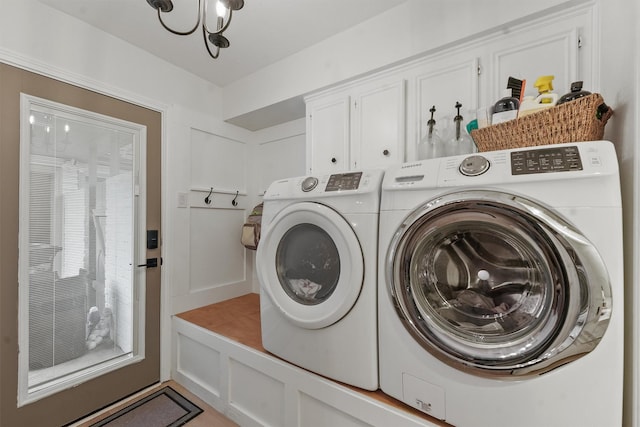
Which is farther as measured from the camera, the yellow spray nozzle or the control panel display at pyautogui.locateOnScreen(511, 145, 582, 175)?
the yellow spray nozzle

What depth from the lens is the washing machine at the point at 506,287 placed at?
772mm

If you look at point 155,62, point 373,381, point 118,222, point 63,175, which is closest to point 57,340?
point 118,222

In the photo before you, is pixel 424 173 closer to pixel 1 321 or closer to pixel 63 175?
pixel 63 175

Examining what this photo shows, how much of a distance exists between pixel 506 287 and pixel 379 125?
1.17 m

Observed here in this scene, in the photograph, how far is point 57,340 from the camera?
1.58 metres

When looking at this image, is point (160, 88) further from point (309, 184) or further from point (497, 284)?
point (497, 284)

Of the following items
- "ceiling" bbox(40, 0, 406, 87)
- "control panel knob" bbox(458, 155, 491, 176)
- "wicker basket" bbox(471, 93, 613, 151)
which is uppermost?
"ceiling" bbox(40, 0, 406, 87)

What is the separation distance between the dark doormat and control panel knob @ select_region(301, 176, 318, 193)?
1589 millimetres

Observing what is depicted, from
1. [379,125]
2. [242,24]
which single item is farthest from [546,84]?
[242,24]

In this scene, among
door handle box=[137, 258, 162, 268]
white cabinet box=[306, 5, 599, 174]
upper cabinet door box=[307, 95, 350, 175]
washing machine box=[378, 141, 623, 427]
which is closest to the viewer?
washing machine box=[378, 141, 623, 427]

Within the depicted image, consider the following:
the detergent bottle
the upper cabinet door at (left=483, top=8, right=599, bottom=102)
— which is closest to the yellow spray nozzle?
the detergent bottle

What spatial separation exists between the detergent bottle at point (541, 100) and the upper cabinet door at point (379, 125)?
0.63 m

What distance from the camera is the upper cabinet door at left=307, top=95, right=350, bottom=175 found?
1.88 meters

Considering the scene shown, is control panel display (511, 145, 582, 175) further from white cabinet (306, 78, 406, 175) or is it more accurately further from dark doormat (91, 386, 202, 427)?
dark doormat (91, 386, 202, 427)
